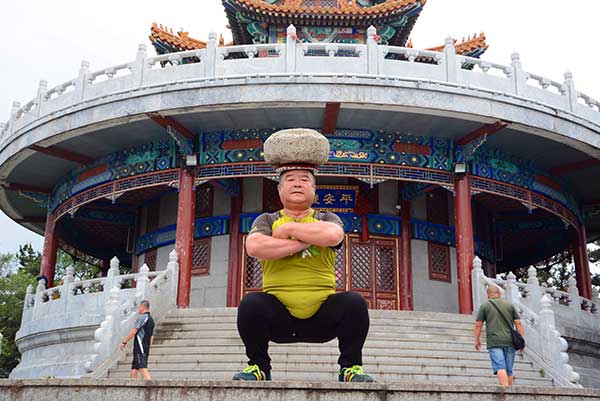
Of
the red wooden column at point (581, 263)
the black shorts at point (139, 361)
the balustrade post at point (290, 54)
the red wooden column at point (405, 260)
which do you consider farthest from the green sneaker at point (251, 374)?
the red wooden column at point (581, 263)

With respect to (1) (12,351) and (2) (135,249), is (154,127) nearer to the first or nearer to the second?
(2) (135,249)

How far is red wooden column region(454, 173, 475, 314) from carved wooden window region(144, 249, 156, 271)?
772 centimetres

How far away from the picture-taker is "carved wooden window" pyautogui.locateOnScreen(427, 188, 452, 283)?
17422 millimetres

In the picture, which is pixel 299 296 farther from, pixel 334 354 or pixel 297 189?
pixel 334 354

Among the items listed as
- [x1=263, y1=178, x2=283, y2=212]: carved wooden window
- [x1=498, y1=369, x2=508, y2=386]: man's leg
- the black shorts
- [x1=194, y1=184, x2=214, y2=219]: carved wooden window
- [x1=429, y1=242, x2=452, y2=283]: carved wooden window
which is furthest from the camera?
[x1=194, y1=184, x2=214, y2=219]: carved wooden window

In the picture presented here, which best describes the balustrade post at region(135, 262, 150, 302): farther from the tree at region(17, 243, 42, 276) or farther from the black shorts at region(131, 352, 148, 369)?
the tree at region(17, 243, 42, 276)

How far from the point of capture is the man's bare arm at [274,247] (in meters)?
4.84

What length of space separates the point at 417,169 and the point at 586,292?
20.5ft

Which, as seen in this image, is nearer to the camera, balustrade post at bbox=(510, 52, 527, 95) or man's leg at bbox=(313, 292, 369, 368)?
man's leg at bbox=(313, 292, 369, 368)

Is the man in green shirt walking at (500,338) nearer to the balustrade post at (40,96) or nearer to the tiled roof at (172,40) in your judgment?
the balustrade post at (40,96)

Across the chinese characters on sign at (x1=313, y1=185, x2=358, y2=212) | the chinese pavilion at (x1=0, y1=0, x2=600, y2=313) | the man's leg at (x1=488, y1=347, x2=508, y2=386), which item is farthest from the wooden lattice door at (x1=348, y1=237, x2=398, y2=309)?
the man's leg at (x1=488, y1=347, x2=508, y2=386)

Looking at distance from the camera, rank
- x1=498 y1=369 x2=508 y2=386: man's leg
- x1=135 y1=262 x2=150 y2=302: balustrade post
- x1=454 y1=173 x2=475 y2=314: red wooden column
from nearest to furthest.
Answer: x1=498 y1=369 x2=508 y2=386: man's leg, x1=135 y1=262 x2=150 y2=302: balustrade post, x1=454 y1=173 x2=475 y2=314: red wooden column

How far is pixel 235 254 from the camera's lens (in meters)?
16.8

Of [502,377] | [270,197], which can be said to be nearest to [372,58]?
[270,197]
